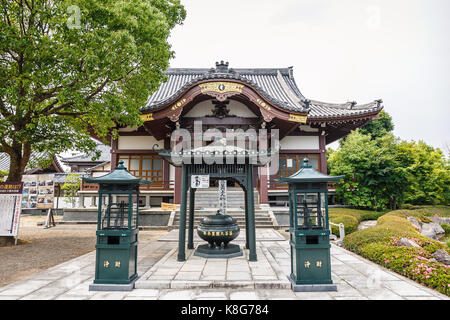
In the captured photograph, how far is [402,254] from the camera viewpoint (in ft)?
19.5

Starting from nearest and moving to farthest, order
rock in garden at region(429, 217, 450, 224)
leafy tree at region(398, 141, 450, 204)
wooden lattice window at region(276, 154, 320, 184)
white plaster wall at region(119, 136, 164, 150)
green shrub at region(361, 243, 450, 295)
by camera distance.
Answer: green shrub at region(361, 243, 450, 295), rock in garden at region(429, 217, 450, 224), leafy tree at region(398, 141, 450, 204), wooden lattice window at region(276, 154, 320, 184), white plaster wall at region(119, 136, 164, 150)

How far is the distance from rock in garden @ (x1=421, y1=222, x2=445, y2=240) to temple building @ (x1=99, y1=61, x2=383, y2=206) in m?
5.20

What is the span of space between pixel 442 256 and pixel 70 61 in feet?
36.1

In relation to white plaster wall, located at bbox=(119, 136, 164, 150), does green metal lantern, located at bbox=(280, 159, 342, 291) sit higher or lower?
lower

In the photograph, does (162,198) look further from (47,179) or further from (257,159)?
(257,159)

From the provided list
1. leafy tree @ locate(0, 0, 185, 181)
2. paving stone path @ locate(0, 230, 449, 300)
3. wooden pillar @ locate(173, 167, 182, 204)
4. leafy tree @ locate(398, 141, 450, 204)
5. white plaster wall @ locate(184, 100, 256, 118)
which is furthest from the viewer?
leafy tree @ locate(398, 141, 450, 204)

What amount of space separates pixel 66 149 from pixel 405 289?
Result: 10.2m

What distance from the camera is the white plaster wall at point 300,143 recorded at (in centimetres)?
1555

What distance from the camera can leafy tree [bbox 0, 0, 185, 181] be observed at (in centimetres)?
697

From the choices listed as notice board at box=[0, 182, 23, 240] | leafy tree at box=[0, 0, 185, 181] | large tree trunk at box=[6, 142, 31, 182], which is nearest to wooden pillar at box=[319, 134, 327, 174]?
leafy tree at box=[0, 0, 185, 181]

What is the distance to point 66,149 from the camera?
8.95 meters

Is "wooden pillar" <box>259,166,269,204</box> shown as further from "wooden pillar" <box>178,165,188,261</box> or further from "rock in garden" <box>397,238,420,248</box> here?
"wooden pillar" <box>178,165,188,261</box>

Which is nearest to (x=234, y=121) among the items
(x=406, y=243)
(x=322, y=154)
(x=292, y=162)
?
(x=292, y=162)
